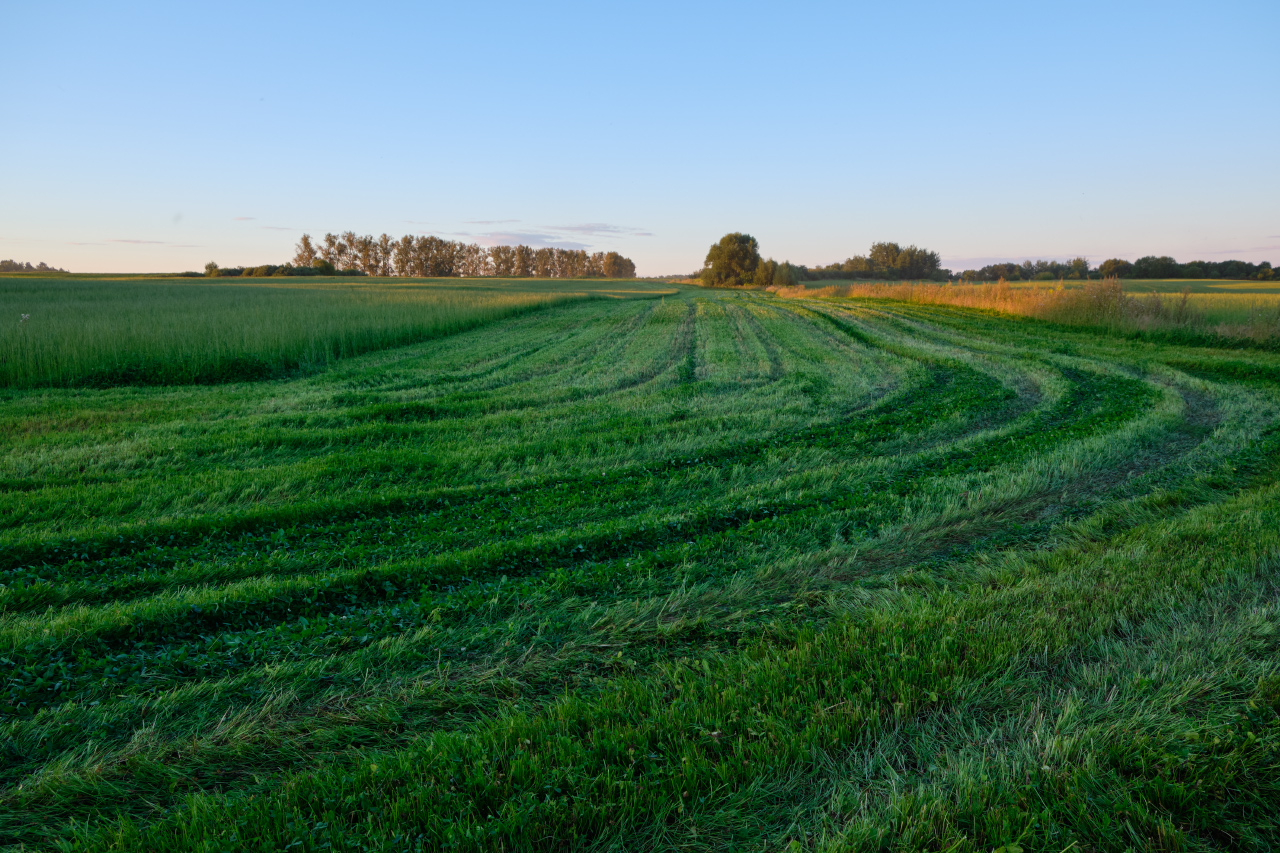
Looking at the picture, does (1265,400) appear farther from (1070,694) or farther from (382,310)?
(382,310)

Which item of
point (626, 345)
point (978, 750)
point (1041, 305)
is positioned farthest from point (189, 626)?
point (1041, 305)

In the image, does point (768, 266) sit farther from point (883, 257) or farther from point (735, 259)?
point (883, 257)

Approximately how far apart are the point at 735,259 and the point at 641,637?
96.0 meters

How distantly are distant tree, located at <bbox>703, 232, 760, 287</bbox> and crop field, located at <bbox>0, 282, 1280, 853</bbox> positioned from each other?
88924mm

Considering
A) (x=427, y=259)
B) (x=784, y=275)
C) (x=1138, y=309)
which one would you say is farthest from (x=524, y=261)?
(x=1138, y=309)

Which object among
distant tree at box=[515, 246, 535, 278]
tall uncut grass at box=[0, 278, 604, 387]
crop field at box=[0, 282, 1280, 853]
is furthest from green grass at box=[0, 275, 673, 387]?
distant tree at box=[515, 246, 535, 278]

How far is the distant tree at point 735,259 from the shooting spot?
94.5 m

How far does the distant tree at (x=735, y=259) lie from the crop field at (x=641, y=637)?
88924 millimetres

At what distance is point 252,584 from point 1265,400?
14.1 m

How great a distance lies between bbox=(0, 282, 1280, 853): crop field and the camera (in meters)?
2.51

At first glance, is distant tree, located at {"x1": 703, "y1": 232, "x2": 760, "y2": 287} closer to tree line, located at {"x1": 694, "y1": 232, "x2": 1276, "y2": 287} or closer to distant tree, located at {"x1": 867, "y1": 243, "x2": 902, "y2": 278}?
tree line, located at {"x1": 694, "y1": 232, "x2": 1276, "y2": 287}

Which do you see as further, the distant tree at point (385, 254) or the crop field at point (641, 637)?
the distant tree at point (385, 254)

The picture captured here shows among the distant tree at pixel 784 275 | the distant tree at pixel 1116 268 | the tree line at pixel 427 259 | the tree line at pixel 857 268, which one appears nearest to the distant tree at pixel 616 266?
the tree line at pixel 427 259

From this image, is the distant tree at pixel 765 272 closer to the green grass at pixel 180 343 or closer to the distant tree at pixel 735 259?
the distant tree at pixel 735 259
